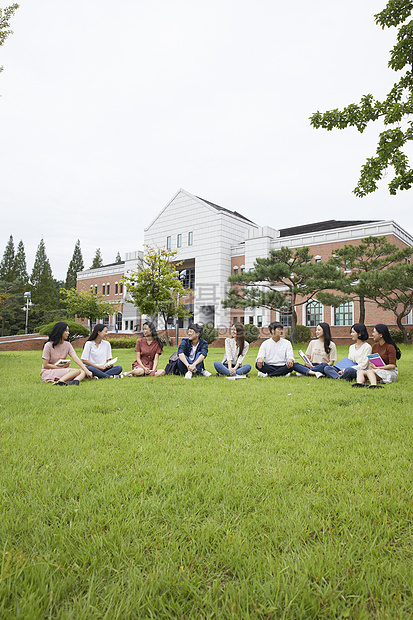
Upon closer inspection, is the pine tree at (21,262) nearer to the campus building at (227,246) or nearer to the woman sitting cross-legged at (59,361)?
the campus building at (227,246)

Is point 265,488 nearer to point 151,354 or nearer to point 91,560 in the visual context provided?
point 91,560

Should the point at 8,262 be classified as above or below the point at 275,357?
above

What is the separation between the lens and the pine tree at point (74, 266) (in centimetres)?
5906

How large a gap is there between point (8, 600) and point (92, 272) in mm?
51466

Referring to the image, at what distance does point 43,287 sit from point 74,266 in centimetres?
1102

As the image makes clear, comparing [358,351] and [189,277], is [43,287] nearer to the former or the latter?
[189,277]

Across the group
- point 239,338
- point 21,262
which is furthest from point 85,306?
point 21,262

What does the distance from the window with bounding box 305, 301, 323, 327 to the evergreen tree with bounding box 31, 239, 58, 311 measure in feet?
111

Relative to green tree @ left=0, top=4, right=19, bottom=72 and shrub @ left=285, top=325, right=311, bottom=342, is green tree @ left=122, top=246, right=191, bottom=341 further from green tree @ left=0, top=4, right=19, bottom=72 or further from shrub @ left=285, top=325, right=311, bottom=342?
green tree @ left=0, top=4, right=19, bottom=72

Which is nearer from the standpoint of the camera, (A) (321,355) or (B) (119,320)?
(A) (321,355)

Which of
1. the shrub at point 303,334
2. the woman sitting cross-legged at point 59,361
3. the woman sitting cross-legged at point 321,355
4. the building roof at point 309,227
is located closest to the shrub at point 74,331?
the shrub at point 303,334

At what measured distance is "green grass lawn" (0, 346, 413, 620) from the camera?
4.58 ft

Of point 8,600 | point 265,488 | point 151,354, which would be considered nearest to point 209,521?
point 265,488

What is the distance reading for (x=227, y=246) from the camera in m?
36.0
